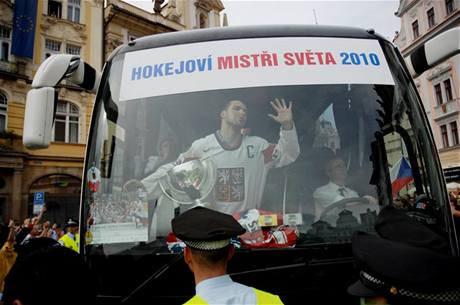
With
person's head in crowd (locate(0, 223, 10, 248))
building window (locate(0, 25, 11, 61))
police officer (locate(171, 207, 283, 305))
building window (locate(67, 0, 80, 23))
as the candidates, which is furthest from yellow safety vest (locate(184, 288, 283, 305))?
building window (locate(67, 0, 80, 23))

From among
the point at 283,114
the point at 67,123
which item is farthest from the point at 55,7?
the point at 283,114

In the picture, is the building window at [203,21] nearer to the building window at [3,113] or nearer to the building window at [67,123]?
the building window at [67,123]

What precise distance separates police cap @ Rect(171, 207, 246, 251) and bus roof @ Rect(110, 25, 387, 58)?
1.58 m

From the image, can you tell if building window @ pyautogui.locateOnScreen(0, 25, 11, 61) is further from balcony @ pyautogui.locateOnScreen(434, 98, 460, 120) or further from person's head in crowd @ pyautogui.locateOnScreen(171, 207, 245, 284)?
balcony @ pyautogui.locateOnScreen(434, 98, 460, 120)

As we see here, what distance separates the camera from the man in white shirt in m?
2.29

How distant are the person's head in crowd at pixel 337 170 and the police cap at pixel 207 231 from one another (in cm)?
95

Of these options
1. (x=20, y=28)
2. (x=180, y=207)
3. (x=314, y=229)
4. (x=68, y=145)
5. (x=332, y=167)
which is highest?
(x=20, y=28)

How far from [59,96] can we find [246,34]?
2002 cm

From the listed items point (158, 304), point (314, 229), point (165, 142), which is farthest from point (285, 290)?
point (165, 142)

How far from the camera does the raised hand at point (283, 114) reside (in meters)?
2.49

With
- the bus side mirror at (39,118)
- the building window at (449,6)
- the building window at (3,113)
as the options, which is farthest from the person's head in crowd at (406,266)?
the building window at (449,6)

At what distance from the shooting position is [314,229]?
87.5 inches

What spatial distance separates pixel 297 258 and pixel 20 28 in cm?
2057

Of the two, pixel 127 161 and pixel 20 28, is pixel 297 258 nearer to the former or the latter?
pixel 127 161
